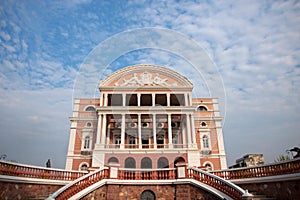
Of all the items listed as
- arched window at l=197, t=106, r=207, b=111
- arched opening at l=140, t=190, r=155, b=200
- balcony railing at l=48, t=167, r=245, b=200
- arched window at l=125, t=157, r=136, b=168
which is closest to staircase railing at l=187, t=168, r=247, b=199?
balcony railing at l=48, t=167, r=245, b=200

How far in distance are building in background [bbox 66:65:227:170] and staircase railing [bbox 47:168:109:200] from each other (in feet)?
44.6

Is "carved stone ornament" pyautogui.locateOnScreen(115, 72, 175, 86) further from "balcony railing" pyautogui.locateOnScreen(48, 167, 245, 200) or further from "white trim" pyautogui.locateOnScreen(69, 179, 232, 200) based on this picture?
"white trim" pyautogui.locateOnScreen(69, 179, 232, 200)

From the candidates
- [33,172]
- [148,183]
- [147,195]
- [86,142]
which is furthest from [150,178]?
[86,142]

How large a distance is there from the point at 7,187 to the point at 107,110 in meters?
18.0

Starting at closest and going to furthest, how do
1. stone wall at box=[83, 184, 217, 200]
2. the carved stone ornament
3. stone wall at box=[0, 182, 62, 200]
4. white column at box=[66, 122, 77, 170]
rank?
stone wall at box=[0, 182, 62, 200], stone wall at box=[83, 184, 217, 200], white column at box=[66, 122, 77, 170], the carved stone ornament

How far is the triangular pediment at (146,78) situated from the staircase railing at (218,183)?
18018 mm

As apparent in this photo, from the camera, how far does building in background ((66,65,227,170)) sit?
25.5 m

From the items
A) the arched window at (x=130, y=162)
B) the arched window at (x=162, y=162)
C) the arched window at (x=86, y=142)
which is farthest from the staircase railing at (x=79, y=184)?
the arched window at (x=86, y=142)

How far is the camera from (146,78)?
27.5 m

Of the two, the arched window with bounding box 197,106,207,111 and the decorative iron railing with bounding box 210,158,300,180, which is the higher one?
the arched window with bounding box 197,106,207,111

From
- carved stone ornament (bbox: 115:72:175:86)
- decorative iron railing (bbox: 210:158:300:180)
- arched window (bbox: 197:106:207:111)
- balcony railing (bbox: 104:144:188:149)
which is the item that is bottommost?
decorative iron railing (bbox: 210:158:300:180)

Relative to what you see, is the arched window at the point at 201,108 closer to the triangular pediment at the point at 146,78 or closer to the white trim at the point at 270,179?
the triangular pediment at the point at 146,78

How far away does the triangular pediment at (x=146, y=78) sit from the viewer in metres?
27.0

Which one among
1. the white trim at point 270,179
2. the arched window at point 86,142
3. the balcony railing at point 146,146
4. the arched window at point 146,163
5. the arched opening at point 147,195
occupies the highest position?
the arched window at point 86,142
